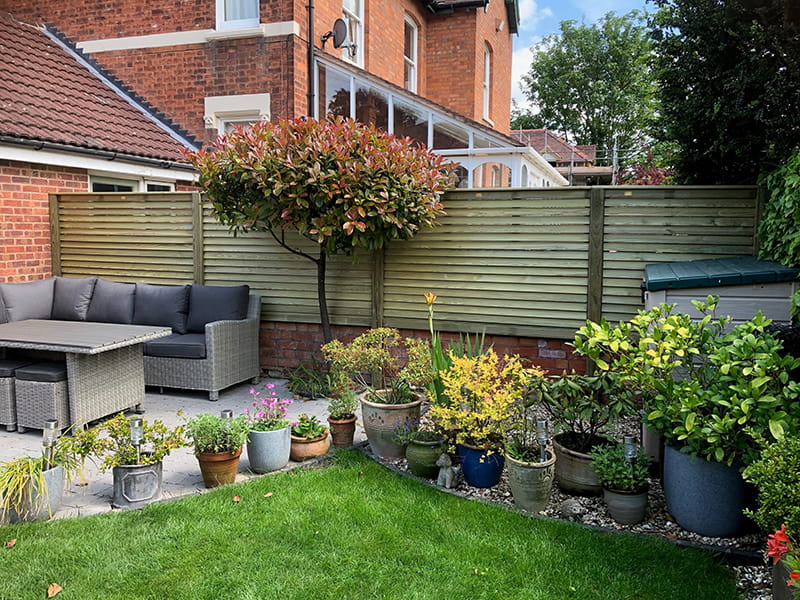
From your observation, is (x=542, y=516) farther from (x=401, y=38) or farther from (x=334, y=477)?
(x=401, y=38)

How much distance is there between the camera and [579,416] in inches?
165

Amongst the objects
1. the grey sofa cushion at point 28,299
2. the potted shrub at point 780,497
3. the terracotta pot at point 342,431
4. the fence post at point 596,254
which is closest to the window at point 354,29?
the grey sofa cushion at point 28,299

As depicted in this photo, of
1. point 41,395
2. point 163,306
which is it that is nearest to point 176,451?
point 41,395

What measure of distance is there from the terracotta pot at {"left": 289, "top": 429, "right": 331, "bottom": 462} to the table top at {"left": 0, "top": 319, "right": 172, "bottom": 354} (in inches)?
74.3

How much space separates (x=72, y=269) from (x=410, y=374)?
216 inches

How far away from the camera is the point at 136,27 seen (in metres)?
10.8

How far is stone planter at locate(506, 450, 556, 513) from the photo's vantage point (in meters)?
3.88

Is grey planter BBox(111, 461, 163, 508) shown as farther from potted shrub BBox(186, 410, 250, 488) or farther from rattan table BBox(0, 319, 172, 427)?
rattan table BBox(0, 319, 172, 427)

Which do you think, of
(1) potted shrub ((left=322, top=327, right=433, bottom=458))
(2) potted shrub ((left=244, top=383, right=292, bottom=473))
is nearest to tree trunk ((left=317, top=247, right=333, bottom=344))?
(1) potted shrub ((left=322, top=327, right=433, bottom=458))

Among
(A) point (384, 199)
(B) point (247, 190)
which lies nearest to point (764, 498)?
(A) point (384, 199)

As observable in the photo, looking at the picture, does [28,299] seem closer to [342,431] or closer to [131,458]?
[131,458]

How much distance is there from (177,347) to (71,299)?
1598mm

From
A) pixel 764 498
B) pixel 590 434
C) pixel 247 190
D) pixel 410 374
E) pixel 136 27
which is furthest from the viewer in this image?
pixel 136 27

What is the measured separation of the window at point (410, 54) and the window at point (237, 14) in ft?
18.3
